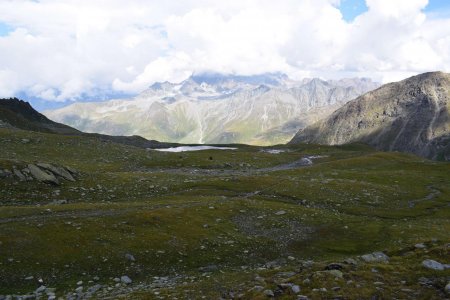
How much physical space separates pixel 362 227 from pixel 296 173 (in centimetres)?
5053

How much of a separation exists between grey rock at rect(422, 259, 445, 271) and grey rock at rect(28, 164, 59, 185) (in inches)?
1838

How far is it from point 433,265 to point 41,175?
47.8 metres

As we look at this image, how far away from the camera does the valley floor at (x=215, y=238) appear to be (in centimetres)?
2223

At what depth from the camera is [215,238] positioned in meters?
40.0

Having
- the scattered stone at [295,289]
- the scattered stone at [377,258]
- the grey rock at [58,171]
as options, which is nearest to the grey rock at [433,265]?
the scattered stone at [377,258]

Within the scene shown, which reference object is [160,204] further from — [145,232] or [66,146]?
[66,146]

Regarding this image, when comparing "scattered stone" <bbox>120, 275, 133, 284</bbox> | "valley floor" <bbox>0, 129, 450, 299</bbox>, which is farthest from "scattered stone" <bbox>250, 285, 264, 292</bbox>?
"scattered stone" <bbox>120, 275, 133, 284</bbox>

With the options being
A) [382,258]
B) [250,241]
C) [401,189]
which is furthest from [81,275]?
[401,189]

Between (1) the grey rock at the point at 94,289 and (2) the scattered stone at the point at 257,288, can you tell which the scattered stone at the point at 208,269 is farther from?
(2) the scattered stone at the point at 257,288

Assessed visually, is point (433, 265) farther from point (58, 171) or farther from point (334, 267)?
point (58, 171)

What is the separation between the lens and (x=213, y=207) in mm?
51125

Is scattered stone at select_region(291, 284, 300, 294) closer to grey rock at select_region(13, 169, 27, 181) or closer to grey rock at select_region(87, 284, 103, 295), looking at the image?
grey rock at select_region(87, 284, 103, 295)

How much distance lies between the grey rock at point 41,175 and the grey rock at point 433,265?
46.7 m

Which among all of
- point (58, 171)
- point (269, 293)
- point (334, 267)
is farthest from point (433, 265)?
point (58, 171)
